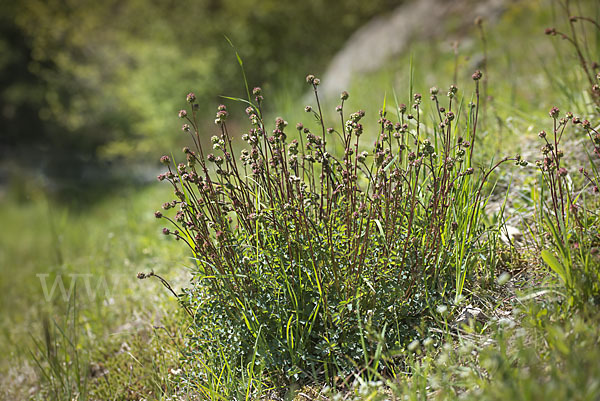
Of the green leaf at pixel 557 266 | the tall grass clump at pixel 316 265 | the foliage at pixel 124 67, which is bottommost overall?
the green leaf at pixel 557 266

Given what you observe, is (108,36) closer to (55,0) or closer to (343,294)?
(55,0)

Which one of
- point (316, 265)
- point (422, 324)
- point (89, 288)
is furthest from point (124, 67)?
point (422, 324)

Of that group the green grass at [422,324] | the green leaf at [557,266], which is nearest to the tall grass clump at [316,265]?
the green grass at [422,324]

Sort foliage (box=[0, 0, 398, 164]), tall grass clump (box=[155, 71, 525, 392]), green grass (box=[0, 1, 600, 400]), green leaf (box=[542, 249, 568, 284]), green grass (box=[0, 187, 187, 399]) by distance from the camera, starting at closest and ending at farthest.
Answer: green grass (box=[0, 1, 600, 400])
green leaf (box=[542, 249, 568, 284])
tall grass clump (box=[155, 71, 525, 392])
green grass (box=[0, 187, 187, 399])
foliage (box=[0, 0, 398, 164])

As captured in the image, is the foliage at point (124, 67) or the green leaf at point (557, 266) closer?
the green leaf at point (557, 266)

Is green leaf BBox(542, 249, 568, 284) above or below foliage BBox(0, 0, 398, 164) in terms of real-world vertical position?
below

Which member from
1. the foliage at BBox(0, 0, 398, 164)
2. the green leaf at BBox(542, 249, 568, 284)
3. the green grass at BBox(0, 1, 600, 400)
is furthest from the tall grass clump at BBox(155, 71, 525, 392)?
the foliage at BBox(0, 0, 398, 164)

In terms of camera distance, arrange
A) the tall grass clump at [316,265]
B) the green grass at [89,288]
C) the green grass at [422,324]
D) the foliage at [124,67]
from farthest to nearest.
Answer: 1. the foliage at [124,67]
2. the green grass at [89,288]
3. the tall grass clump at [316,265]
4. the green grass at [422,324]

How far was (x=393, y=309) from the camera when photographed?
1961mm

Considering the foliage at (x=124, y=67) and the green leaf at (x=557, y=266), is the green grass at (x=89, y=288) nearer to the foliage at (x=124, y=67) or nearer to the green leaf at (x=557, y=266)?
the green leaf at (x=557, y=266)

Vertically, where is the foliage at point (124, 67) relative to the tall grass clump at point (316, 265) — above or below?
above

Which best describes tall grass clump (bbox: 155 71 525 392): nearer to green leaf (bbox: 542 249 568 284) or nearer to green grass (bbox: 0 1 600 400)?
green grass (bbox: 0 1 600 400)

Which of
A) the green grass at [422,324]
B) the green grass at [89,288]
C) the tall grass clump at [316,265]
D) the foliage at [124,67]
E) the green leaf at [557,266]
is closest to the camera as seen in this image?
the green grass at [422,324]

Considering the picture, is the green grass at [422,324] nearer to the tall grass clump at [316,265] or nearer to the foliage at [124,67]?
the tall grass clump at [316,265]
